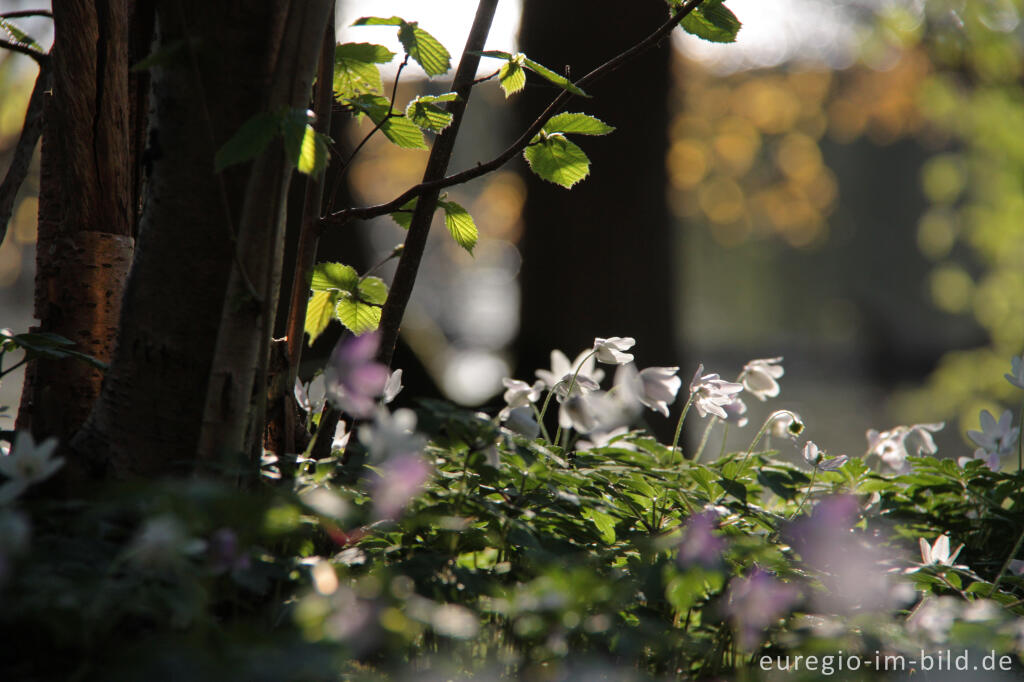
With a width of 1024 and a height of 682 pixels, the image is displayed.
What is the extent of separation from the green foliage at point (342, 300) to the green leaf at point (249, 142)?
501 mm

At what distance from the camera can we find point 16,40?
1.86 m

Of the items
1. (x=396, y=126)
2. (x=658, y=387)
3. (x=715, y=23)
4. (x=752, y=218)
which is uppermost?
(x=752, y=218)

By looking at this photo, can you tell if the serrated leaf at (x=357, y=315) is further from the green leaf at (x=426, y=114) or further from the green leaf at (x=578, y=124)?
the green leaf at (x=578, y=124)

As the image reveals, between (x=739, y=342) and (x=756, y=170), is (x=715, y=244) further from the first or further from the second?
(x=756, y=170)

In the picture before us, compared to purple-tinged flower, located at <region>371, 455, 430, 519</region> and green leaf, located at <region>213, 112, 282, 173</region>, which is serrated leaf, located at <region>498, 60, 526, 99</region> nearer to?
green leaf, located at <region>213, 112, 282, 173</region>

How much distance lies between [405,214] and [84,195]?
0.77m

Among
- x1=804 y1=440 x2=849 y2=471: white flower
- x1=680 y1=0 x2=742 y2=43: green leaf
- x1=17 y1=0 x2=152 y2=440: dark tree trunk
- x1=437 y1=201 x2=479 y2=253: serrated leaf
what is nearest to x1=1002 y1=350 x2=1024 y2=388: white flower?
x1=804 y1=440 x2=849 y2=471: white flower

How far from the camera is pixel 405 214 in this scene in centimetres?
165

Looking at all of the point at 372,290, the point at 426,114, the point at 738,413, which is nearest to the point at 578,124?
the point at 426,114

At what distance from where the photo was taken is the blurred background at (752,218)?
421 centimetres

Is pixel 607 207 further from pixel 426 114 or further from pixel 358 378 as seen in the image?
pixel 358 378

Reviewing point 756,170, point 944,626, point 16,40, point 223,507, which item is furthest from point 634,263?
point 756,170

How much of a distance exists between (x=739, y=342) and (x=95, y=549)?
45.2 metres

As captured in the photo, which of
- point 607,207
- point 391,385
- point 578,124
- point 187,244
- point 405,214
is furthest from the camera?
point 607,207
